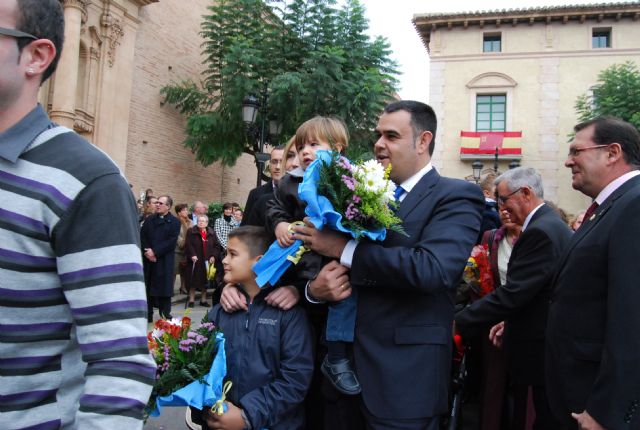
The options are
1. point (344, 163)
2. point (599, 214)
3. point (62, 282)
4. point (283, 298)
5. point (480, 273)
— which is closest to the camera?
point (62, 282)

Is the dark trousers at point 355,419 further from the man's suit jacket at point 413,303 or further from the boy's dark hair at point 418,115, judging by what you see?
the boy's dark hair at point 418,115

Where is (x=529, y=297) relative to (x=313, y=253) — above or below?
below

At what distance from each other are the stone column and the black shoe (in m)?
14.8

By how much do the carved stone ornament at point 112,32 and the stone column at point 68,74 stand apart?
1722 millimetres

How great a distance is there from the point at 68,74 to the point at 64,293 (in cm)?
1589

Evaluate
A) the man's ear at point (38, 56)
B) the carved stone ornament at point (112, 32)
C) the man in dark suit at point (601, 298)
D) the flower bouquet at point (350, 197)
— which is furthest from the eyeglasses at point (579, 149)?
the carved stone ornament at point (112, 32)

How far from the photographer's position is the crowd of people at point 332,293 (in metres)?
1.26

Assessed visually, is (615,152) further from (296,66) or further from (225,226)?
(296,66)

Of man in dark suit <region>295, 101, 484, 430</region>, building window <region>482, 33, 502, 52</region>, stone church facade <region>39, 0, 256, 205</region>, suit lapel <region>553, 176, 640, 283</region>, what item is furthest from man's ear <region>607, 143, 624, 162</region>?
building window <region>482, 33, 502, 52</region>

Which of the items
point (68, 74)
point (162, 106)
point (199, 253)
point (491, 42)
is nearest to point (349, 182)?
point (199, 253)

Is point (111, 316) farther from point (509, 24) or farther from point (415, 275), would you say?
point (509, 24)

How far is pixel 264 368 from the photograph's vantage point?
279 cm

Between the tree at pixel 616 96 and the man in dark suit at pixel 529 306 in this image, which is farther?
the tree at pixel 616 96

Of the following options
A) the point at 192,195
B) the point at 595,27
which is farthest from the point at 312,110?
the point at 595,27
